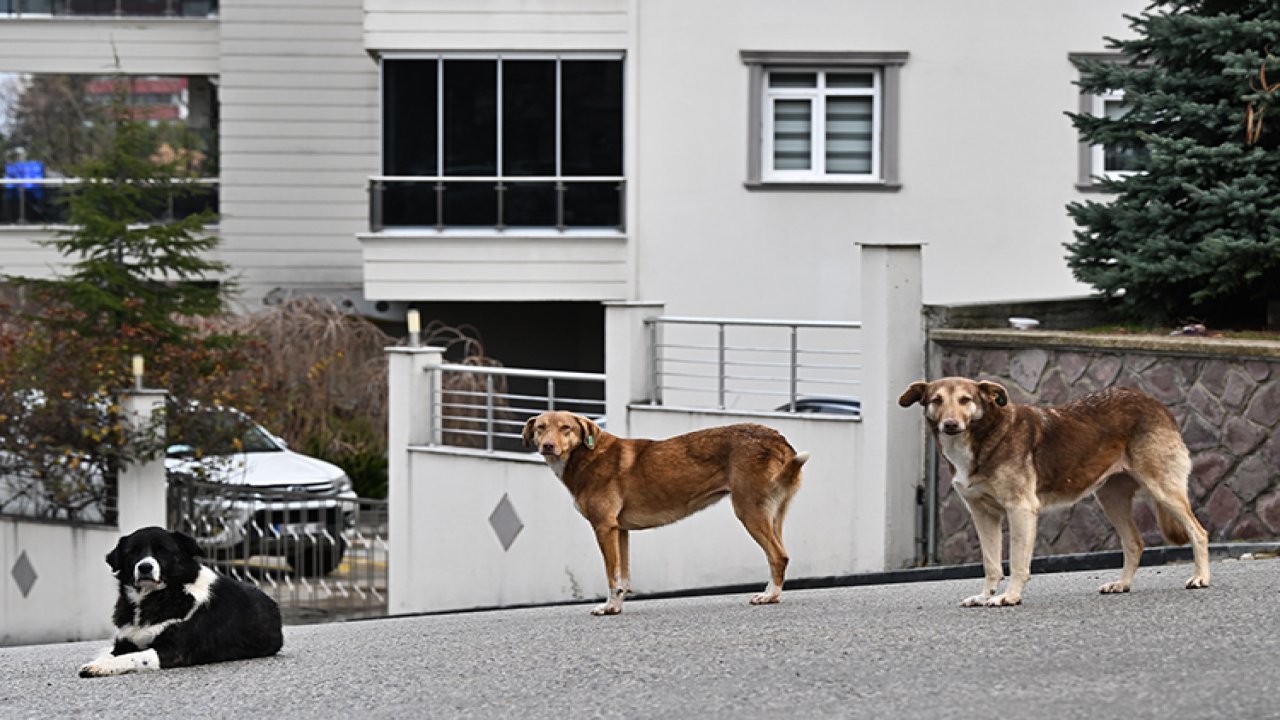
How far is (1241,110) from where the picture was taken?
59.1ft

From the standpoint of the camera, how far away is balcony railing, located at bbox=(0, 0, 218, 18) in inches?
1432

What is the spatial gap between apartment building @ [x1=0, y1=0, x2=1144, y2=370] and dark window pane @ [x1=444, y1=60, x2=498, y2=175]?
0.03 meters

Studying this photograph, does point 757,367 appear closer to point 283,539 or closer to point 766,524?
point 283,539

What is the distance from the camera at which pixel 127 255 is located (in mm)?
23719

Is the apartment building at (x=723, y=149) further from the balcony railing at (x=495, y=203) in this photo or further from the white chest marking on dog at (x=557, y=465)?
the white chest marking on dog at (x=557, y=465)

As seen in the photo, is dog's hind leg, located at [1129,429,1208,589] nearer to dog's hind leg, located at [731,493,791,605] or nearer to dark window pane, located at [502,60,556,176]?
dog's hind leg, located at [731,493,791,605]

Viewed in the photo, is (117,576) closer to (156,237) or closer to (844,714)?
(844,714)

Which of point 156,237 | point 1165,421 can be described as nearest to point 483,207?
point 156,237

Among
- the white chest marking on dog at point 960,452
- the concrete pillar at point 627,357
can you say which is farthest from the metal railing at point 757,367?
the white chest marking on dog at point 960,452

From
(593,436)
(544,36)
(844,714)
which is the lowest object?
(844,714)

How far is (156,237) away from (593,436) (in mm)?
→ 12176

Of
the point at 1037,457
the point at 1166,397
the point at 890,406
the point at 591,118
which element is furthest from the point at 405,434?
the point at 1037,457

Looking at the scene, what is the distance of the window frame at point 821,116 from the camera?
2748 cm

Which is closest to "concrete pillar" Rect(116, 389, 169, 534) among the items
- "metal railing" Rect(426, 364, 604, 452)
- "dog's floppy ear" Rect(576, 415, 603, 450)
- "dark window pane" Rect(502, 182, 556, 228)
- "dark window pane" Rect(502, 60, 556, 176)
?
"metal railing" Rect(426, 364, 604, 452)
